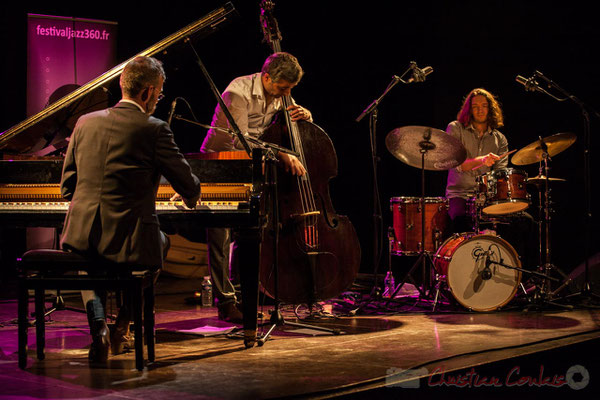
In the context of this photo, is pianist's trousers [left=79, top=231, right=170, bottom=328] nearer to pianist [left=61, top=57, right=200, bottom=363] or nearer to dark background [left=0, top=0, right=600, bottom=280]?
pianist [left=61, top=57, right=200, bottom=363]

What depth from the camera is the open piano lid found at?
416 centimetres

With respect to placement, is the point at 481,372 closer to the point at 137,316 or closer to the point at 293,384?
the point at 293,384

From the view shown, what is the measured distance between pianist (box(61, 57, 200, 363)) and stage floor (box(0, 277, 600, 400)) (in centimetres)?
61

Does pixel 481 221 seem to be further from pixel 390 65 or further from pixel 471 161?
pixel 390 65

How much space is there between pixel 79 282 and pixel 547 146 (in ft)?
12.6

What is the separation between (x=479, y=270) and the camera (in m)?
5.56

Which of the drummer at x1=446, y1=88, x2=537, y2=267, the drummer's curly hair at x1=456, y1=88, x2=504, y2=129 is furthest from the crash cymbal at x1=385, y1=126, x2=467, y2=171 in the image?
the drummer's curly hair at x1=456, y1=88, x2=504, y2=129

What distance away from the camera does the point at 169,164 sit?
137 inches

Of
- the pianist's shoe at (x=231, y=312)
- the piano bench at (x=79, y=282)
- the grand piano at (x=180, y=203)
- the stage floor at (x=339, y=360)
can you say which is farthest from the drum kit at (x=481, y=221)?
the piano bench at (x=79, y=282)

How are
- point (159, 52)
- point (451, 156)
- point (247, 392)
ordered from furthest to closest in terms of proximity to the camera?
1. point (451, 156)
2. point (159, 52)
3. point (247, 392)

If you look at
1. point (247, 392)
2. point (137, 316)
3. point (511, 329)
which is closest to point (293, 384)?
point (247, 392)

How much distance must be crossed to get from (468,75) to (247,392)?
5.22m

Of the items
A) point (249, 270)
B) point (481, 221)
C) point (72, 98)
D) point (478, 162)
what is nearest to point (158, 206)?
point (249, 270)

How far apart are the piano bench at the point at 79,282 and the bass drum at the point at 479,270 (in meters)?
2.72
